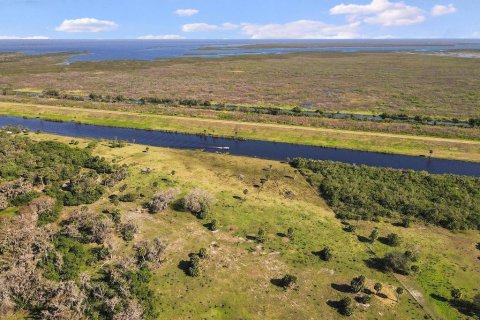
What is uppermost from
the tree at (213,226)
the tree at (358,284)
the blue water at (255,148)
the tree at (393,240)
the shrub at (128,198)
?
the blue water at (255,148)

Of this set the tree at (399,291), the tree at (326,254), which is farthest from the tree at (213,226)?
the tree at (399,291)

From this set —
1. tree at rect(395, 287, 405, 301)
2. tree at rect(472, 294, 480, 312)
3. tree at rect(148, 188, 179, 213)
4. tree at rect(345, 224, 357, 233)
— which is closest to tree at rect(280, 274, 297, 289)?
tree at rect(395, 287, 405, 301)

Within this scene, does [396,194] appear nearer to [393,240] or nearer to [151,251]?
[393,240]

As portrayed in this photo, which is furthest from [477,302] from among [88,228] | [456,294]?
[88,228]

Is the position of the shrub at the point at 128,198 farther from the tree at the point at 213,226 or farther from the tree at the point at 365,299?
the tree at the point at 365,299

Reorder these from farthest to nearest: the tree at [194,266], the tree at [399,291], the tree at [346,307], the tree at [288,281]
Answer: the tree at [194,266], the tree at [288,281], the tree at [399,291], the tree at [346,307]

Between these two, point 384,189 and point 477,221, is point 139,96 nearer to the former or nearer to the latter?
point 384,189

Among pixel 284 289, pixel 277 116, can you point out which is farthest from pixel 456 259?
pixel 277 116
